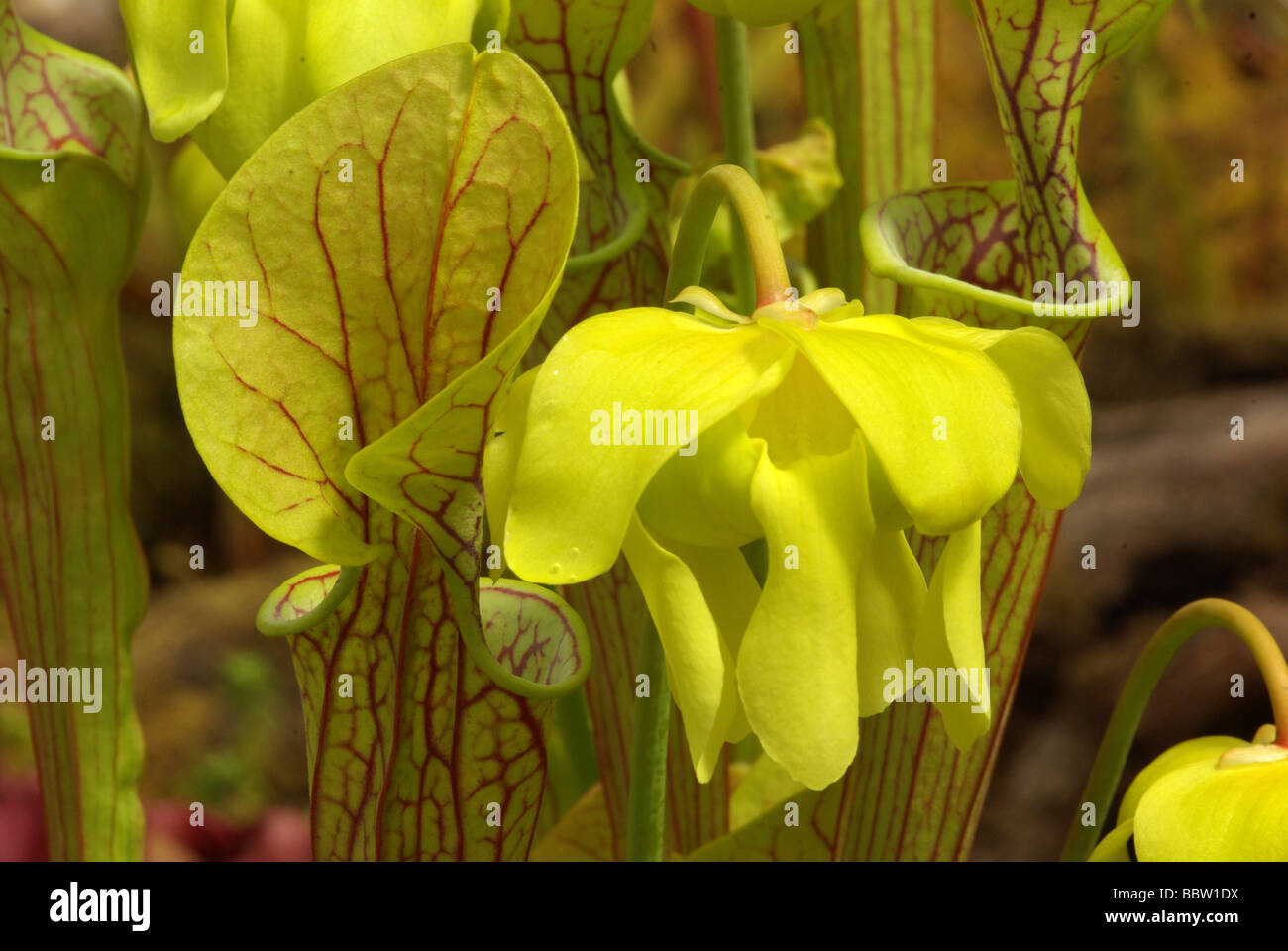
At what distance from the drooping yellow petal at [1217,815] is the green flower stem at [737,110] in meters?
0.22

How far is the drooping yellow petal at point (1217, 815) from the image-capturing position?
33cm

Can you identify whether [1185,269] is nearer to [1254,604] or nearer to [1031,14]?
[1254,604]

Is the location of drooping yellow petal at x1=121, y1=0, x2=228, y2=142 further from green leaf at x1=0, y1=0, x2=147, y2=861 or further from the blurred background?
the blurred background

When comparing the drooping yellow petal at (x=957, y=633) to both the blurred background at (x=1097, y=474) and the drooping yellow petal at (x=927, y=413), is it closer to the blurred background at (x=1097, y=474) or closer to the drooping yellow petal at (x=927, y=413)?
the drooping yellow petal at (x=927, y=413)

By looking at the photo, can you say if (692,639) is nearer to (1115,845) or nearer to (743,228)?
(743,228)

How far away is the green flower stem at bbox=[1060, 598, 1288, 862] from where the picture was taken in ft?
1.20

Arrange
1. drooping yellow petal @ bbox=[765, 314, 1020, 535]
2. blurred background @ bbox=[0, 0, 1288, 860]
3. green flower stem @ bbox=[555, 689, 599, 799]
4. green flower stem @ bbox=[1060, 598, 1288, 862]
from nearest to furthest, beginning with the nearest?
drooping yellow petal @ bbox=[765, 314, 1020, 535], green flower stem @ bbox=[1060, 598, 1288, 862], green flower stem @ bbox=[555, 689, 599, 799], blurred background @ bbox=[0, 0, 1288, 860]

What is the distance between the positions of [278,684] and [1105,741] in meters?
1.21

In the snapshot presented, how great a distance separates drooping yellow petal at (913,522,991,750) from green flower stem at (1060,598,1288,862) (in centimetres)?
14

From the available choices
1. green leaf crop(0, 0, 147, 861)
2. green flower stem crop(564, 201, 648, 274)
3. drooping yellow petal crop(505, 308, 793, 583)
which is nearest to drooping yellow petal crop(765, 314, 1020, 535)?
drooping yellow petal crop(505, 308, 793, 583)

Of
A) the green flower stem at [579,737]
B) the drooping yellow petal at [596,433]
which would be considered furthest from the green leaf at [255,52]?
the green flower stem at [579,737]

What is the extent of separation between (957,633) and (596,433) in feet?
0.32

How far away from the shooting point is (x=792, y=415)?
0.28 meters
